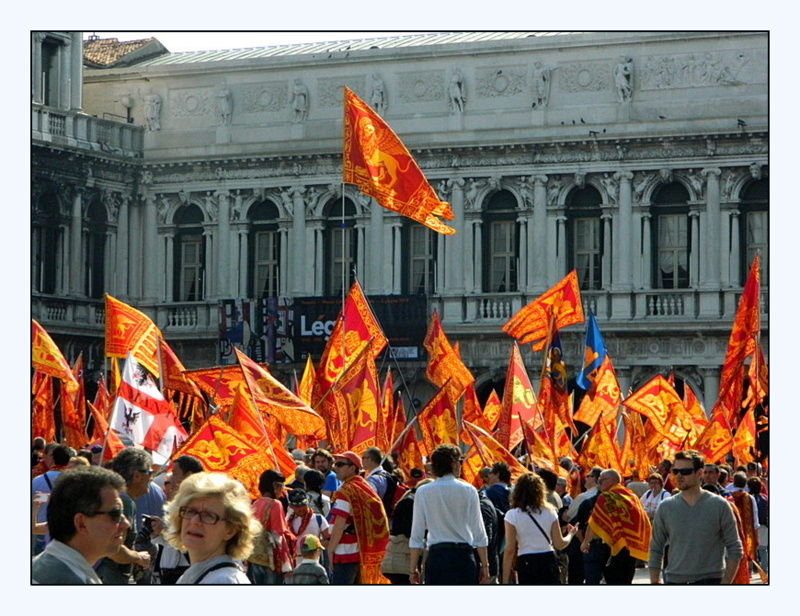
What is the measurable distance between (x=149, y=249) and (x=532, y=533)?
2957 cm

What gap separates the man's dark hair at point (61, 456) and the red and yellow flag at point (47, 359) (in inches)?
347

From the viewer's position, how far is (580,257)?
122 feet

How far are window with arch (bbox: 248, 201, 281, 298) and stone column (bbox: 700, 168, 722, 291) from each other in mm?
8895

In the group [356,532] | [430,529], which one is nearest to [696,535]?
[430,529]

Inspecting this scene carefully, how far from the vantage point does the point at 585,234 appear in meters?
37.3

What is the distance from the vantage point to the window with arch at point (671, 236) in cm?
3653

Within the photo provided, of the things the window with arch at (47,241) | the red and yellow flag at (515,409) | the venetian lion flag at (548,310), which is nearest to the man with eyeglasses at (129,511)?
the red and yellow flag at (515,409)

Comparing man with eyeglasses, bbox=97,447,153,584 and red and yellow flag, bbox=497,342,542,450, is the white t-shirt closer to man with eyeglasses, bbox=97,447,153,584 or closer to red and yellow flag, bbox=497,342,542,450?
man with eyeglasses, bbox=97,447,153,584

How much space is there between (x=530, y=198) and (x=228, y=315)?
21.4 ft

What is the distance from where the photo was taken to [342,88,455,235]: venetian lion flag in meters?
19.2

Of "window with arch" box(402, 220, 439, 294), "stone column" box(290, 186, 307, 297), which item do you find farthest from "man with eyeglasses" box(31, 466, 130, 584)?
"stone column" box(290, 186, 307, 297)

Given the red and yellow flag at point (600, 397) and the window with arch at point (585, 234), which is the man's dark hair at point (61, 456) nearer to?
the red and yellow flag at point (600, 397)

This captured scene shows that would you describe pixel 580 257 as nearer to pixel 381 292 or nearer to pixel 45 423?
pixel 381 292

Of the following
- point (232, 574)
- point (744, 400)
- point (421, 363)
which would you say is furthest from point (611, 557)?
point (421, 363)
